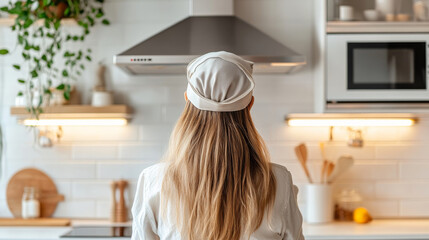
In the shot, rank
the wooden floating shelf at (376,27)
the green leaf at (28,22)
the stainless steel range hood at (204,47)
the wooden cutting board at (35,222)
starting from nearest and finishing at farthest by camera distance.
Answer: the stainless steel range hood at (204,47) < the wooden floating shelf at (376,27) < the green leaf at (28,22) < the wooden cutting board at (35,222)

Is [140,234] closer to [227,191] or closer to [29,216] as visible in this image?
[227,191]

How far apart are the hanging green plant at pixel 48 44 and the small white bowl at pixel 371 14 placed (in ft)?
4.57

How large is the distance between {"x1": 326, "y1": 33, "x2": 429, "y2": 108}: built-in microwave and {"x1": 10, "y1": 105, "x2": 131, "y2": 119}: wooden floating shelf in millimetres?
1091

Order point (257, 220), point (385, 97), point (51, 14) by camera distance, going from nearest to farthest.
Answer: point (257, 220), point (385, 97), point (51, 14)

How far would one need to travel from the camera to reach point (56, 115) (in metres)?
3.34

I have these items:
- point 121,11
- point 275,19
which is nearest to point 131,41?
point 121,11

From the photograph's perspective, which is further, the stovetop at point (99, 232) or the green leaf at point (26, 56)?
the green leaf at point (26, 56)

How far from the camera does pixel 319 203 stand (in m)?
3.26

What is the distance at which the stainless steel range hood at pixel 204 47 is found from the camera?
292 cm

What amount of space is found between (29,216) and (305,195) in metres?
1.51

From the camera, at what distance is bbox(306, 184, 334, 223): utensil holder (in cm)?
326

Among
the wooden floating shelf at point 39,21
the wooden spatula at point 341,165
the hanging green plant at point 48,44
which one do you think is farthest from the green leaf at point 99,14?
the wooden spatula at point 341,165

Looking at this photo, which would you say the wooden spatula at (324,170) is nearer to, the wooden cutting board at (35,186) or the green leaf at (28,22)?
the wooden cutting board at (35,186)

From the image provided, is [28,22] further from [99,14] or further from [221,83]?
[221,83]
